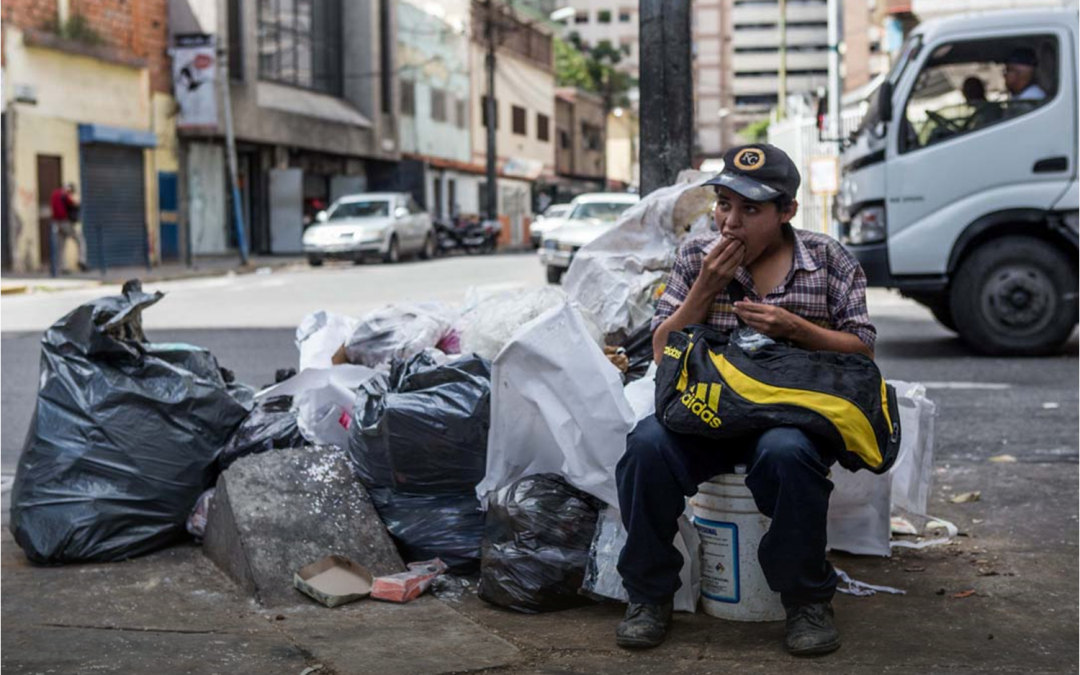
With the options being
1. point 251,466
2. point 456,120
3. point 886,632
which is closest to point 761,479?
point 886,632

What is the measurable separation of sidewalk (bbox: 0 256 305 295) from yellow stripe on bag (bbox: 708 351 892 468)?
16.2m

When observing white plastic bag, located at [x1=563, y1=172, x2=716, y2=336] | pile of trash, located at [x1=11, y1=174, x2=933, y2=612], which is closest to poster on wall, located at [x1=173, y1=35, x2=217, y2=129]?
white plastic bag, located at [x1=563, y1=172, x2=716, y2=336]

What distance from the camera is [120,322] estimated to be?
4.73 metres

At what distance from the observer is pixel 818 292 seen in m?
3.63

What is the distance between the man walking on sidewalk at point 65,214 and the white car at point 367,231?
16.2 ft

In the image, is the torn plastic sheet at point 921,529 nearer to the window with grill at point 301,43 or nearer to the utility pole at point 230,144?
the utility pole at point 230,144

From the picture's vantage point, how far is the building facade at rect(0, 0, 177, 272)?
24453 millimetres

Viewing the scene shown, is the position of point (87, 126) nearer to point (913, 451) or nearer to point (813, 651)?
point (913, 451)

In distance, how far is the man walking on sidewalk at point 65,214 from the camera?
23.7 metres

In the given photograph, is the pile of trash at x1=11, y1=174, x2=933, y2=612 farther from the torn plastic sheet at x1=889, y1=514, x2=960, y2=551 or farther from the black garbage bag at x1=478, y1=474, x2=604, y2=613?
the torn plastic sheet at x1=889, y1=514, x2=960, y2=551

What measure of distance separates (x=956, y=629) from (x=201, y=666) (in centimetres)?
201

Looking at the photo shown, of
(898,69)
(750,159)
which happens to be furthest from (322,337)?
(898,69)

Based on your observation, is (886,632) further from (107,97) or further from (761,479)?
(107,97)

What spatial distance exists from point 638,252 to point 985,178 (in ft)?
14.6
